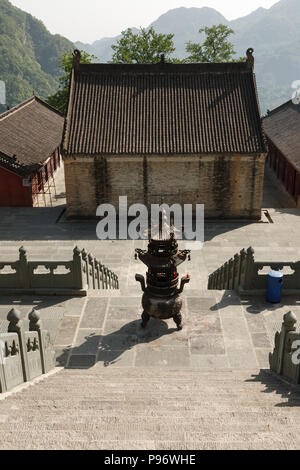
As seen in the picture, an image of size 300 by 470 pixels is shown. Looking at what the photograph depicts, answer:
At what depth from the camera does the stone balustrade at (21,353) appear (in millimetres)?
7637

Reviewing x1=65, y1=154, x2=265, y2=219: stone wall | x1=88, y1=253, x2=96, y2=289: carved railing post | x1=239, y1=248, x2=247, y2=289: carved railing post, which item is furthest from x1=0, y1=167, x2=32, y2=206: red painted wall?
x1=239, y1=248, x2=247, y2=289: carved railing post

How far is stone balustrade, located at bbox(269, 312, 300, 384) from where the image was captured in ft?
27.5

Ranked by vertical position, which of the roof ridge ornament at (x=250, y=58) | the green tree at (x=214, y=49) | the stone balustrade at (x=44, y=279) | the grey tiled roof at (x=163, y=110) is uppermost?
the green tree at (x=214, y=49)

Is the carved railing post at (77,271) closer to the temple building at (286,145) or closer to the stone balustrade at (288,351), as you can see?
the stone balustrade at (288,351)

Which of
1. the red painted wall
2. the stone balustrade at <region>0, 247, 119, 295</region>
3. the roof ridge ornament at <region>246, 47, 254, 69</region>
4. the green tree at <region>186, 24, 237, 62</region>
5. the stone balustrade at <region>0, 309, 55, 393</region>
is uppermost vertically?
the green tree at <region>186, 24, 237, 62</region>

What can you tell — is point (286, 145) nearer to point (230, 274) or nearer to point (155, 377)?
point (230, 274)

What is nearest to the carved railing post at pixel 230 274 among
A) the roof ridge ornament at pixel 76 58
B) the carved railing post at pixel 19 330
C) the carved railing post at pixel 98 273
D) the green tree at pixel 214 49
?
the carved railing post at pixel 98 273

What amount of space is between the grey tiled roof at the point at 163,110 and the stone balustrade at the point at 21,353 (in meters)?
14.9

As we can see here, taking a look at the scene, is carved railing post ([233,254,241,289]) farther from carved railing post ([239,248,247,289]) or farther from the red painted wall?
the red painted wall

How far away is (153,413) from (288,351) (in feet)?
11.4

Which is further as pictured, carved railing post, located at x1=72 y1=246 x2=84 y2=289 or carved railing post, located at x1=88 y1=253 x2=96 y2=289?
carved railing post, located at x1=88 y1=253 x2=96 y2=289

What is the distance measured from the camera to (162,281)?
36.8 ft

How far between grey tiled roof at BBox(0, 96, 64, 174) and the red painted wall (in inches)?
29.2

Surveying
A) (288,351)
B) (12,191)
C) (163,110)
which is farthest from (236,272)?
(12,191)
